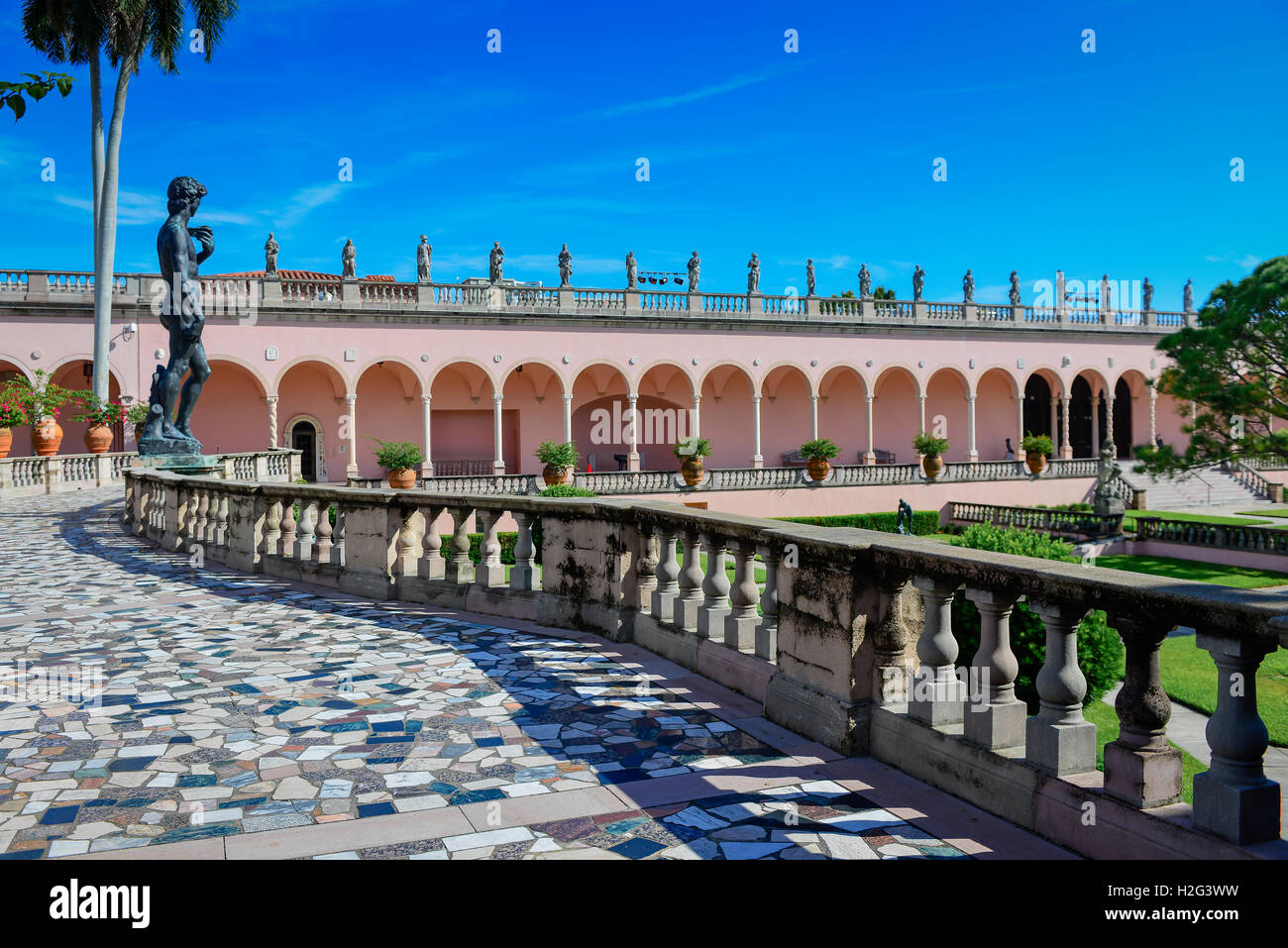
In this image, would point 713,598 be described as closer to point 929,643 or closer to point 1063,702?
point 929,643

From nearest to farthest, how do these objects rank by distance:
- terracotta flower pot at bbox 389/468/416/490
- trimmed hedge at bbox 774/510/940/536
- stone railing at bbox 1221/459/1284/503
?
1. terracotta flower pot at bbox 389/468/416/490
2. trimmed hedge at bbox 774/510/940/536
3. stone railing at bbox 1221/459/1284/503

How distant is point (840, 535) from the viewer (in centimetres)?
429

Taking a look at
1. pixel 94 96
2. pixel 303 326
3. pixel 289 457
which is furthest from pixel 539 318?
pixel 94 96

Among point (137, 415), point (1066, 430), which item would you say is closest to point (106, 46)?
point (137, 415)

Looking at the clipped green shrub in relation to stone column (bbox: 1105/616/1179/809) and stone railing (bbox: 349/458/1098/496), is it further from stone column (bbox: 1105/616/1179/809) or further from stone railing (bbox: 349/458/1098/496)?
stone railing (bbox: 349/458/1098/496)

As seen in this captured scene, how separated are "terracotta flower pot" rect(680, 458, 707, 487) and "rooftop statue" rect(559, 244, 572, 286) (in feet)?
25.3

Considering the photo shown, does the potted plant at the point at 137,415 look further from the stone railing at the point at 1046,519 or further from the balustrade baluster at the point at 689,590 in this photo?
the stone railing at the point at 1046,519

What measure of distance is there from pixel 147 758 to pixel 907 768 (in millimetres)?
3373

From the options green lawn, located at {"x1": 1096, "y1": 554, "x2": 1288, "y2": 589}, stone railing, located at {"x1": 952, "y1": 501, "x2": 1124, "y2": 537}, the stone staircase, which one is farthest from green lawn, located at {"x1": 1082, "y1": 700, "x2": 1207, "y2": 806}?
the stone staircase

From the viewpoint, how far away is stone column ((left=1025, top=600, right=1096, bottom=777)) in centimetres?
314

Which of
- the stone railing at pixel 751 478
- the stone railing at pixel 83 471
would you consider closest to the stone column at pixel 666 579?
the stone railing at pixel 83 471

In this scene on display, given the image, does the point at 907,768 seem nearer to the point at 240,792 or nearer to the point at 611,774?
the point at 611,774

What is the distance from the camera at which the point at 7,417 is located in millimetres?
19281

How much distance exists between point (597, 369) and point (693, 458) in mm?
6739
